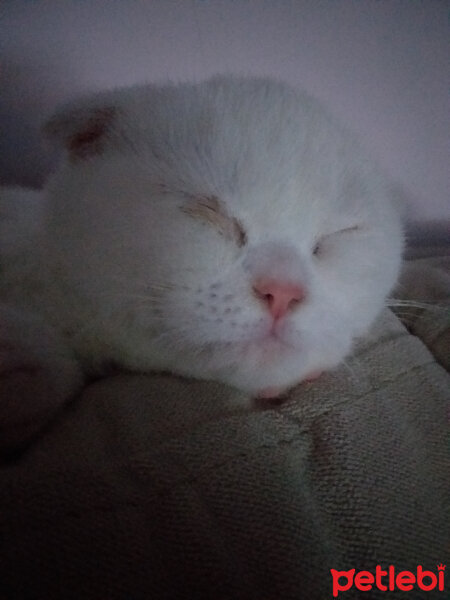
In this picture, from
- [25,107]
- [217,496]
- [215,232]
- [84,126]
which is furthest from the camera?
[25,107]

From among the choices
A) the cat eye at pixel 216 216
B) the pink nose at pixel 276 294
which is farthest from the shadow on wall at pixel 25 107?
the pink nose at pixel 276 294

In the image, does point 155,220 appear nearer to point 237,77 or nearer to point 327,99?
point 237,77

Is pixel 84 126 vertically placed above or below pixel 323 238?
above

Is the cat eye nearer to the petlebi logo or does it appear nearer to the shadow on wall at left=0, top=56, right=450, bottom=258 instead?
the petlebi logo

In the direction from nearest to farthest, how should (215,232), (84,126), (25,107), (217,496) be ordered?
(217,496) < (215,232) < (84,126) < (25,107)

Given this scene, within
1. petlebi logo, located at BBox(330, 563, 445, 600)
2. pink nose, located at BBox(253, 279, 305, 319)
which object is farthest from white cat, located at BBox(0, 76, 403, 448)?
petlebi logo, located at BBox(330, 563, 445, 600)

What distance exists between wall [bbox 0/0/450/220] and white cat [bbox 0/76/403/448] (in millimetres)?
349

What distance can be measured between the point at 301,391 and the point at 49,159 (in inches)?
29.2

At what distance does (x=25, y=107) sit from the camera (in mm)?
944

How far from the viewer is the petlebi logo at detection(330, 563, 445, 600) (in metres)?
0.40

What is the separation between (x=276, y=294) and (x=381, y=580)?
269 millimetres

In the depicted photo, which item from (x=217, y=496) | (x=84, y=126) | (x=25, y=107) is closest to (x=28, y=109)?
(x=25, y=107)

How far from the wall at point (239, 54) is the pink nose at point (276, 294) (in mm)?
614

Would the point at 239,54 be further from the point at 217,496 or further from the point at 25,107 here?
the point at 217,496
